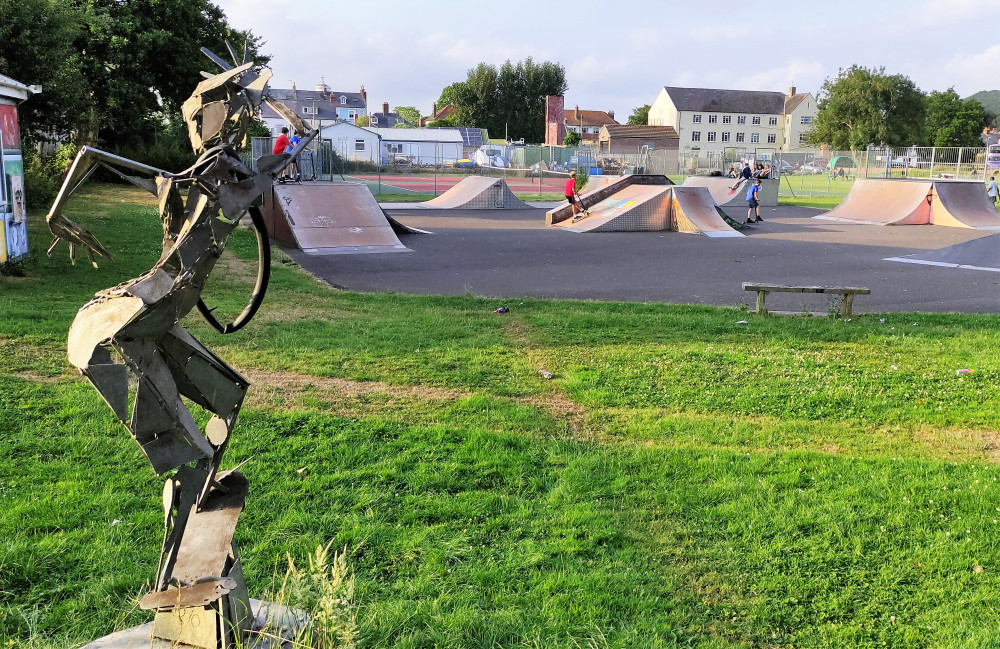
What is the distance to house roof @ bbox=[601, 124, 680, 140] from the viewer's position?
79062 millimetres

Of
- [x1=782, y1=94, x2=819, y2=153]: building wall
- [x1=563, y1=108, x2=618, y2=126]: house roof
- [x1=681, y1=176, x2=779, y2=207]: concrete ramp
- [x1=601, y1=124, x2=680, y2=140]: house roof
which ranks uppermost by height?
[x1=563, y1=108, x2=618, y2=126]: house roof

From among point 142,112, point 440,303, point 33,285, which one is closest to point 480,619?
point 440,303

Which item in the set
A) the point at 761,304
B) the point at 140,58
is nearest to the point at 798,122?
the point at 140,58

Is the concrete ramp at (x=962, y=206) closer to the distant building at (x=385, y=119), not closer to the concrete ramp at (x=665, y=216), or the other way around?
the concrete ramp at (x=665, y=216)

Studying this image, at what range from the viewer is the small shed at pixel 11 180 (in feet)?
33.5

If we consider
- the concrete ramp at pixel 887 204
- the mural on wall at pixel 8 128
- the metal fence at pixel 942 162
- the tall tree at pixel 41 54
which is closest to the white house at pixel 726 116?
the metal fence at pixel 942 162

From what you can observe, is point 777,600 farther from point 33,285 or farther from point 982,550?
point 33,285

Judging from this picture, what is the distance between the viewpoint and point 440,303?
33.5ft

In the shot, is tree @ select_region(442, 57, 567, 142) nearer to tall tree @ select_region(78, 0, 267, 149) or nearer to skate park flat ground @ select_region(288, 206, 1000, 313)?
tall tree @ select_region(78, 0, 267, 149)

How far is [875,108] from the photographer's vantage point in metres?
59.1

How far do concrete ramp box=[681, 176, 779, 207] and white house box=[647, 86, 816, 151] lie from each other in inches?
2114

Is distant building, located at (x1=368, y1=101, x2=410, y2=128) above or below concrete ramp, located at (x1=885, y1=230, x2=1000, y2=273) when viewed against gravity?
above

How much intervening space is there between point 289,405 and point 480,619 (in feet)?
10.2

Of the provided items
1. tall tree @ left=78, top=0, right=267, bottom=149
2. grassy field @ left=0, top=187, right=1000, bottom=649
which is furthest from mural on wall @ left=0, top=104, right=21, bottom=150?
tall tree @ left=78, top=0, right=267, bottom=149
